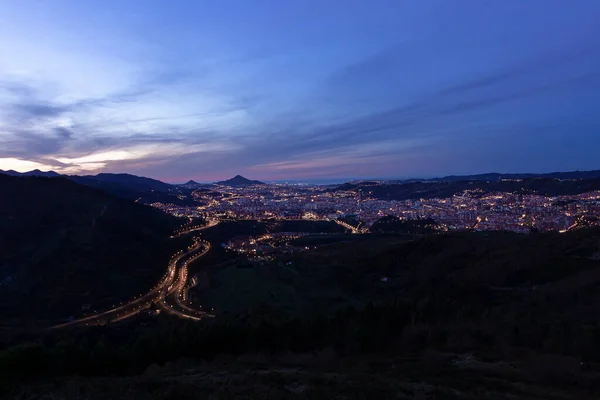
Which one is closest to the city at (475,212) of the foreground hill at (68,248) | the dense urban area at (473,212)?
the dense urban area at (473,212)

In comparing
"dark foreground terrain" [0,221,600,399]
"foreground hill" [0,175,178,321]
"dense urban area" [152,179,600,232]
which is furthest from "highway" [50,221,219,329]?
"dense urban area" [152,179,600,232]

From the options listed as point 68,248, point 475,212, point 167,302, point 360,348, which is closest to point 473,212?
point 475,212

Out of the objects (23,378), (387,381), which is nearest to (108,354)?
(23,378)

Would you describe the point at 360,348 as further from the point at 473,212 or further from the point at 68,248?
the point at 473,212

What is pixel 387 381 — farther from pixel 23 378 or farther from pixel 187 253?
pixel 187 253

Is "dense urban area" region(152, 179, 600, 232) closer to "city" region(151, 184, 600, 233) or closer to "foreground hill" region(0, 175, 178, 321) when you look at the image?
"city" region(151, 184, 600, 233)
